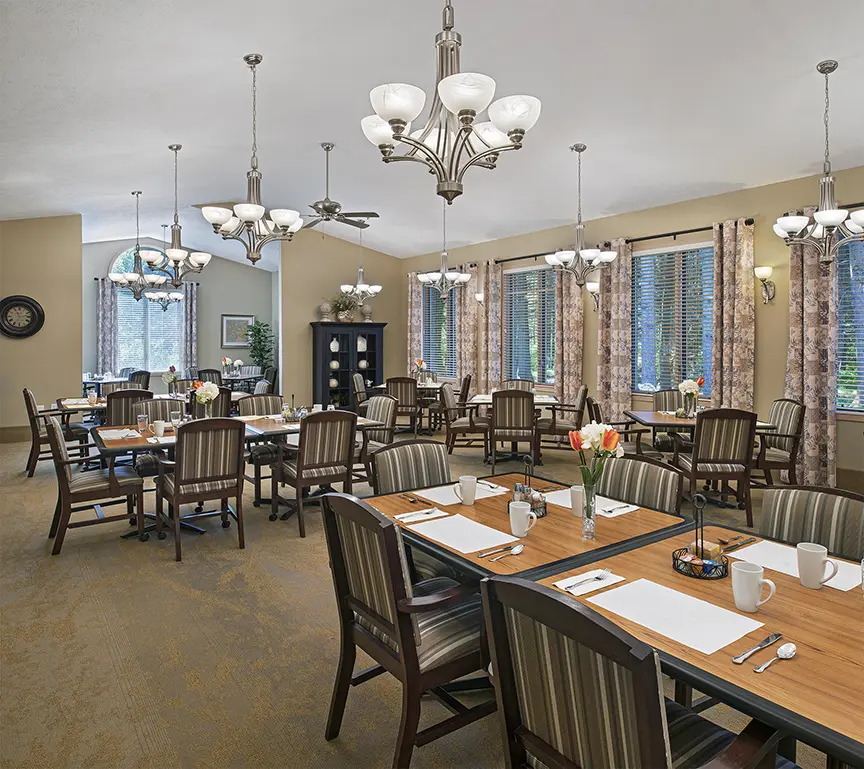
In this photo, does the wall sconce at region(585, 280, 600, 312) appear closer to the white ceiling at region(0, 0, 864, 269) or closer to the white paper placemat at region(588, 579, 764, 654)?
the white ceiling at region(0, 0, 864, 269)

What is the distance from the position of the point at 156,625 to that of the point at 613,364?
6063mm

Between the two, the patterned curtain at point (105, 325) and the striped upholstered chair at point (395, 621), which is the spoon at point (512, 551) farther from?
the patterned curtain at point (105, 325)

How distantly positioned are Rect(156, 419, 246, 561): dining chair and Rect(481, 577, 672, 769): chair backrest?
3024mm

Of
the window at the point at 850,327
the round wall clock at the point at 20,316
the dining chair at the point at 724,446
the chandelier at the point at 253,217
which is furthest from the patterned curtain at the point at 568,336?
the round wall clock at the point at 20,316

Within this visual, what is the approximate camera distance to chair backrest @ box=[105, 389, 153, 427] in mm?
5848

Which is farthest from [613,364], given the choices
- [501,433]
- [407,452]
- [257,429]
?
[407,452]

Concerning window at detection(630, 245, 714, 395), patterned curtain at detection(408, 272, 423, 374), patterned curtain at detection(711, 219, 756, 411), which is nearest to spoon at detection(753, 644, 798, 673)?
patterned curtain at detection(711, 219, 756, 411)

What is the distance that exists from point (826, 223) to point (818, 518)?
3038 mm

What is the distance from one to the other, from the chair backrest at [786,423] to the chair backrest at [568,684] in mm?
4595

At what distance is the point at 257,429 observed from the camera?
496 cm

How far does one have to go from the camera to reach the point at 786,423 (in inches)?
212

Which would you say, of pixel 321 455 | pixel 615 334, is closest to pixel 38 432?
Result: pixel 321 455

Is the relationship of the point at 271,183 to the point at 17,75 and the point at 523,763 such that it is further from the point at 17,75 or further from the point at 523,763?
the point at 523,763

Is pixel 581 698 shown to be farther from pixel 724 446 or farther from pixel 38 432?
pixel 38 432
